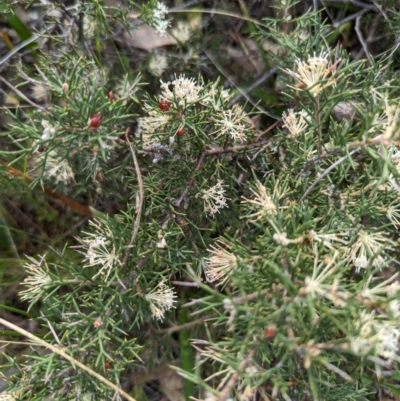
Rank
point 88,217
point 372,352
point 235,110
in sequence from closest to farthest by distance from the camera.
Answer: point 372,352 → point 235,110 → point 88,217

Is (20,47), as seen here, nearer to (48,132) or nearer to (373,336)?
(48,132)

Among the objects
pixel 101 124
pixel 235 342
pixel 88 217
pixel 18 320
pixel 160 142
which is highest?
pixel 101 124

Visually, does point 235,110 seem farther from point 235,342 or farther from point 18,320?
point 18,320

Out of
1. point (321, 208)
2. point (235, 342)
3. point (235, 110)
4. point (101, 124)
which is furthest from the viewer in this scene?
point (235, 110)

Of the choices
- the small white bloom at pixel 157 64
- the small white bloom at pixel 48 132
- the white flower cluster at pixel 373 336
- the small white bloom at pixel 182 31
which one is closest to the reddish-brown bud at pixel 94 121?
the small white bloom at pixel 48 132

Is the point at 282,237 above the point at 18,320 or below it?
above

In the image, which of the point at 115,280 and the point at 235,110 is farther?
the point at 235,110

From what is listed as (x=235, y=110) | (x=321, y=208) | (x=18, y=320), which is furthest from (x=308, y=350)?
(x=18, y=320)

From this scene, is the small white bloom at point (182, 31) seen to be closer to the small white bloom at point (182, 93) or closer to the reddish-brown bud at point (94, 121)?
the small white bloom at point (182, 93)
